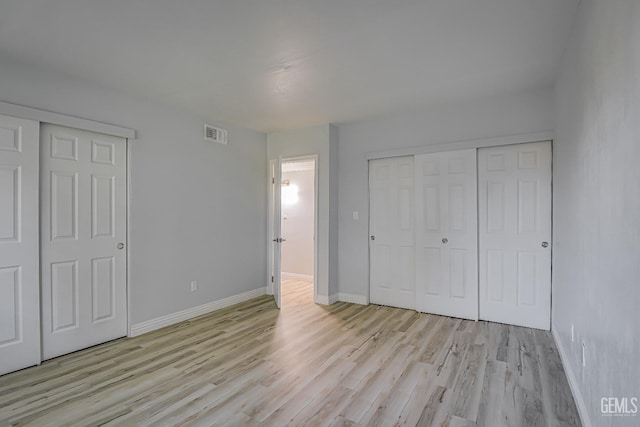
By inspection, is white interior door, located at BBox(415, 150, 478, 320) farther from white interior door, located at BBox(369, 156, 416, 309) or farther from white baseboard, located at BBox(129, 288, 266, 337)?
white baseboard, located at BBox(129, 288, 266, 337)

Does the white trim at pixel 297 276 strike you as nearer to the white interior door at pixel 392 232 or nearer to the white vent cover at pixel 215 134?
the white interior door at pixel 392 232

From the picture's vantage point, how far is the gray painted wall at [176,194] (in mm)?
2984

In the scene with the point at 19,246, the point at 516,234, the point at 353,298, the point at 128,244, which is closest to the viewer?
the point at 19,246

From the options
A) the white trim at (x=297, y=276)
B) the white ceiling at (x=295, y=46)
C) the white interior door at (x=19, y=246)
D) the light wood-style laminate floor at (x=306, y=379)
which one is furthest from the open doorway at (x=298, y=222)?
the white interior door at (x=19, y=246)

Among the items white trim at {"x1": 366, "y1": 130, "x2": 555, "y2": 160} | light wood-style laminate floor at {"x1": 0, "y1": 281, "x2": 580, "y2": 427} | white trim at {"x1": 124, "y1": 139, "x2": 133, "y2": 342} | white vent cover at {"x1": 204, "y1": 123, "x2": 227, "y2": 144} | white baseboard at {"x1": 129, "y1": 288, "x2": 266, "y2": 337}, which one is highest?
white vent cover at {"x1": 204, "y1": 123, "x2": 227, "y2": 144}

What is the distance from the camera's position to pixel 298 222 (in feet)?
21.1

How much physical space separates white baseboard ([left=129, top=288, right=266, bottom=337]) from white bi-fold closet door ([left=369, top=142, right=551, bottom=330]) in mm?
1821

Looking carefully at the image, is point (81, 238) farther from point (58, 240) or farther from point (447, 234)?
point (447, 234)

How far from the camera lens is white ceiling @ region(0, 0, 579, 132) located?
2.01m

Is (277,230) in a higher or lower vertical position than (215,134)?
lower

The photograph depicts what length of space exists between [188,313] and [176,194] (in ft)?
4.73

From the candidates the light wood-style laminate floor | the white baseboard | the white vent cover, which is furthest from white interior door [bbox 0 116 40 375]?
the white vent cover

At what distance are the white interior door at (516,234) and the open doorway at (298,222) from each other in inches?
124

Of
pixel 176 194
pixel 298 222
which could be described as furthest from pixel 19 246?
pixel 298 222
